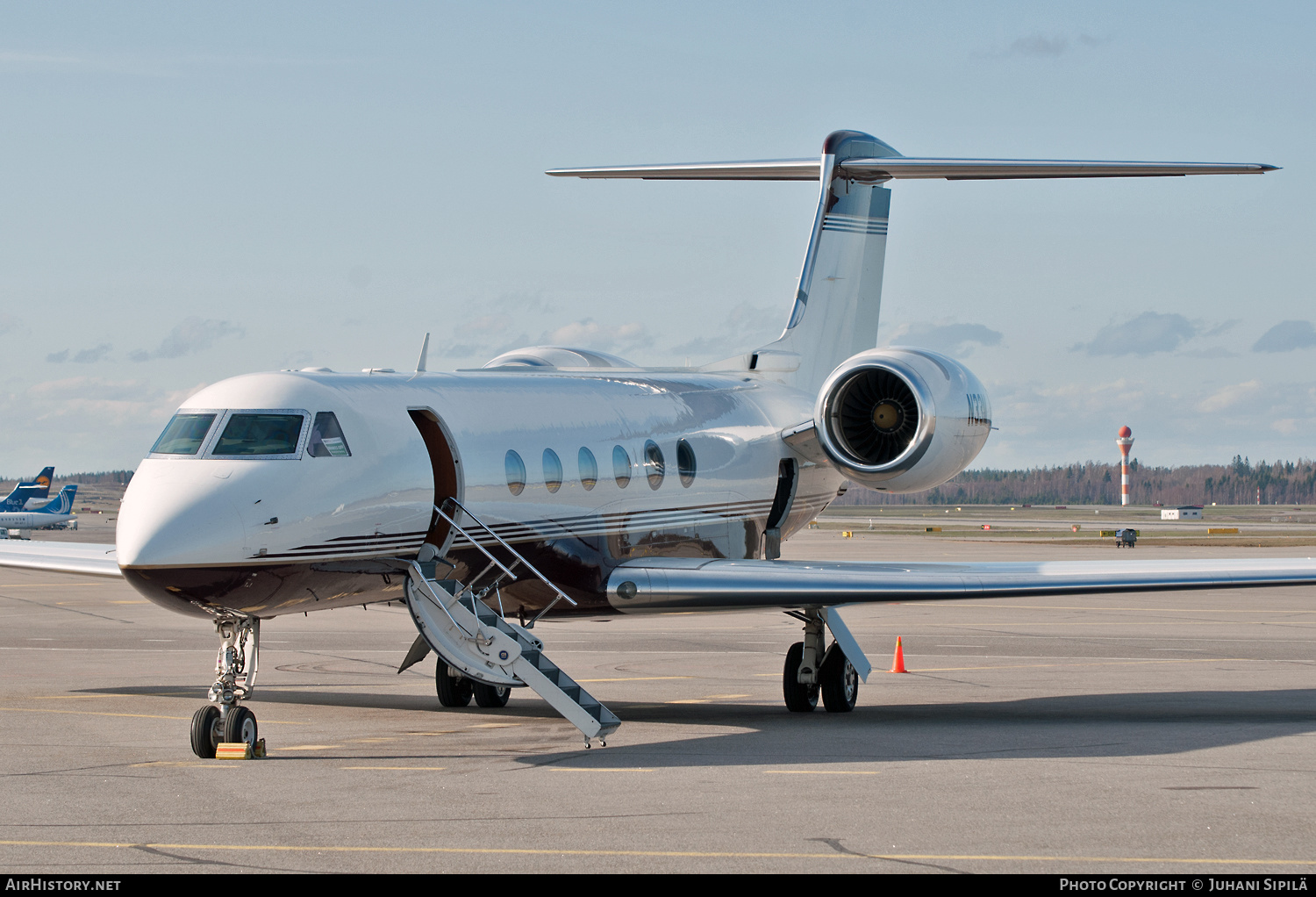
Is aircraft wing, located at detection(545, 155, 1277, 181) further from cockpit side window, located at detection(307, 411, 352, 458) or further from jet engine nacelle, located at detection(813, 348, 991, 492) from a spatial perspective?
cockpit side window, located at detection(307, 411, 352, 458)

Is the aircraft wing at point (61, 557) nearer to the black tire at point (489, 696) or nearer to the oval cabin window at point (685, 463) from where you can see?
the black tire at point (489, 696)

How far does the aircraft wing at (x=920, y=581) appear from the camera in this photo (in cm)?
1606

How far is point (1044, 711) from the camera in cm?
1742

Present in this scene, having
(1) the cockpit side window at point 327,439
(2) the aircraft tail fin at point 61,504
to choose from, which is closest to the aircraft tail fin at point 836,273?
(1) the cockpit side window at point 327,439

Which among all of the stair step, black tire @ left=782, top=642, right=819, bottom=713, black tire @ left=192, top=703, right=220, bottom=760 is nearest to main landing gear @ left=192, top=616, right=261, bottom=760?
black tire @ left=192, top=703, right=220, bottom=760

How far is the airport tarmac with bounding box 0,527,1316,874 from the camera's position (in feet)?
31.3

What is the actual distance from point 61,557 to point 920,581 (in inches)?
420

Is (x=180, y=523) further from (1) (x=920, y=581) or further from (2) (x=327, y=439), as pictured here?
(1) (x=920, y=581)

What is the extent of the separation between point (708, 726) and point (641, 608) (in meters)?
1.64

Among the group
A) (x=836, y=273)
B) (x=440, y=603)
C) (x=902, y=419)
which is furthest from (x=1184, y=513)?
(x=440, y=603)

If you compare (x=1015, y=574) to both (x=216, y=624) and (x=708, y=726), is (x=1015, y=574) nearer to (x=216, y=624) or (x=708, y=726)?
(x=708, y=726)

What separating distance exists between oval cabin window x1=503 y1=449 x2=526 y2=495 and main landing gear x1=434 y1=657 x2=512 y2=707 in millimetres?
3352

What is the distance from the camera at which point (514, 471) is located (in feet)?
53.0
